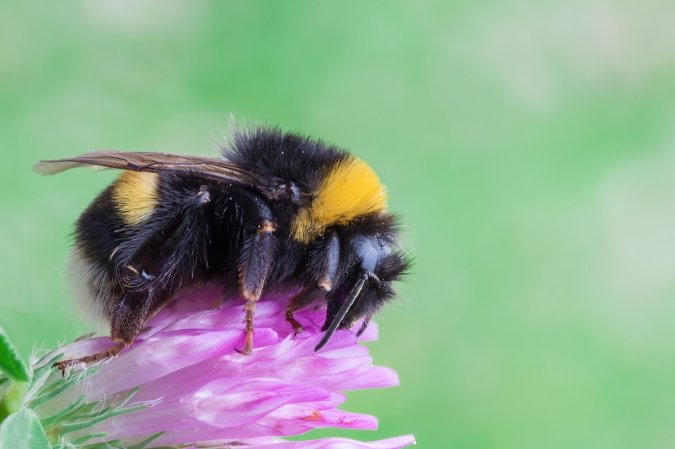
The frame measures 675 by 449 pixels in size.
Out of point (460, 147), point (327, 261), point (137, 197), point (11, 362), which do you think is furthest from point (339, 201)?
point (460, 147)

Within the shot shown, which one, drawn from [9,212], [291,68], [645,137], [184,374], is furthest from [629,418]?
[184,374]

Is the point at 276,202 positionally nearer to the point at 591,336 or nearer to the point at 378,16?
the point at 591,336

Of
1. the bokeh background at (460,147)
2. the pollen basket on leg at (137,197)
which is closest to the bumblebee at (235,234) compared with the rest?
the pollen basket on leg at (137,197)

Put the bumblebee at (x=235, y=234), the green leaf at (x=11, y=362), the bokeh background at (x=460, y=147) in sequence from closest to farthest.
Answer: the green leaf at (x=11, y=362) → the bumblebee at (x=235, y=234) → the bokeh background at (x=460, y=147)

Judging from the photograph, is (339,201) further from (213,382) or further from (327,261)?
(213,382)

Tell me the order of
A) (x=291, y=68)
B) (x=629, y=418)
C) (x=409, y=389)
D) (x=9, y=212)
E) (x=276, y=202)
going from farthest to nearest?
(x=291, y=68) < (x=629, y=418) < (x=409, y=389) < (x=9, y=212) < (x=276, y=202)

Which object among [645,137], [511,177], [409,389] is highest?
[645,137]

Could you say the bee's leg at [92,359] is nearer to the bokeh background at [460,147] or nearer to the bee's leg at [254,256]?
the bee's leg at [254,256]
